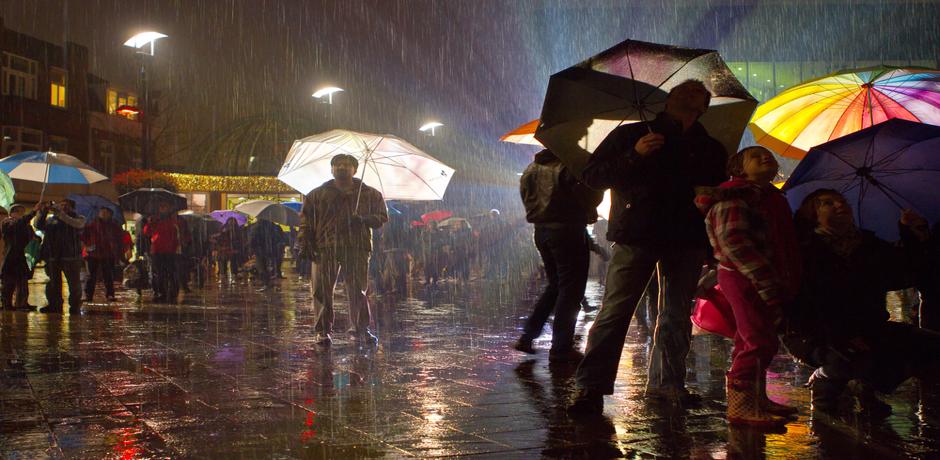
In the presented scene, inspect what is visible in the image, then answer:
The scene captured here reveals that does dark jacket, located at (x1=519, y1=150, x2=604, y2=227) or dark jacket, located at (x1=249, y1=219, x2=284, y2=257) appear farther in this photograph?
dark jacket, located at (x1=249, y1=219, x2=284, y2=257)

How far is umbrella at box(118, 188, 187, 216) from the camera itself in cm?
1786

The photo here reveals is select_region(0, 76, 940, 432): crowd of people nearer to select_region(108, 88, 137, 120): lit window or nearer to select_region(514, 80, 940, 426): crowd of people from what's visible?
select_region(514, 80, 940, 426): crowd of people

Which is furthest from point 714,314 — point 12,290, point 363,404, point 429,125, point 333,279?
point 429,125

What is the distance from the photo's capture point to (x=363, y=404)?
18.2 feet

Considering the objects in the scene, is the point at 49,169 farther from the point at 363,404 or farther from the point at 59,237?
the point at 363,404

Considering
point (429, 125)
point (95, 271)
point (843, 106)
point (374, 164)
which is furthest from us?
point (429, 125)

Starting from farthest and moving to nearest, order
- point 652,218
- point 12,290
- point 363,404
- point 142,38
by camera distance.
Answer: point 142,38
point 12,290
point 363,404
point 652,218

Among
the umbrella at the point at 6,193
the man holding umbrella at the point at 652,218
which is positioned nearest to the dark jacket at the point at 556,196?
the man holding umbrella at the point at 652,218

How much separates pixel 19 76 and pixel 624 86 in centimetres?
4981

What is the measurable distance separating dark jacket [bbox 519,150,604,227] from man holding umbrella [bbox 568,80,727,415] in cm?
215

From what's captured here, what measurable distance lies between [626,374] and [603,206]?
3967 millimetres

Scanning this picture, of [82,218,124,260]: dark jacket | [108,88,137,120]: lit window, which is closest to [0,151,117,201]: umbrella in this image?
[82,218,124,260]: dark jacket

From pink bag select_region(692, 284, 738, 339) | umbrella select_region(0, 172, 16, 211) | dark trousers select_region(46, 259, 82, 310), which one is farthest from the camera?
umbrella select_region(0, 172, 16, 211)

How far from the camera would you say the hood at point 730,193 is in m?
5.05
